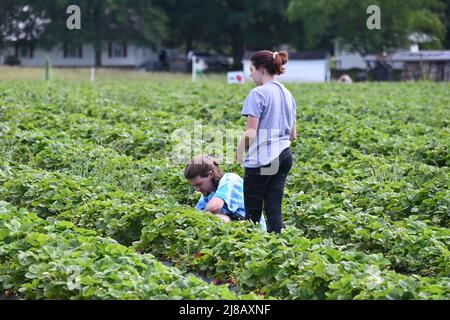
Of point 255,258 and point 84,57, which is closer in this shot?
point 255,258

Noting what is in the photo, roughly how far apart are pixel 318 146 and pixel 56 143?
3.47 metres

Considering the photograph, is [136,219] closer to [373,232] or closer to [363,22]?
[373,232]

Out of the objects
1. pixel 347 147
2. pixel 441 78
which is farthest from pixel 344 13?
pixel 347 147

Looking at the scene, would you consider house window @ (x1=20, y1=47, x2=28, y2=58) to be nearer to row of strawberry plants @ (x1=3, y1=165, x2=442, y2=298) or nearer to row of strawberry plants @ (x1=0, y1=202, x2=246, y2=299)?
row of strawberry plants @ (x1=3, y1=165, x2=442, y2=298)

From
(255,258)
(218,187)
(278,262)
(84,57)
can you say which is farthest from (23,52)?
(278,262)

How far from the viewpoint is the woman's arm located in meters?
6.79

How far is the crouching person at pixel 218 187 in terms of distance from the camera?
7.46 metres

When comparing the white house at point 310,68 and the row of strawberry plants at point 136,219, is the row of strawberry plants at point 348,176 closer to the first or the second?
the row of strawberry plants at point 136,219

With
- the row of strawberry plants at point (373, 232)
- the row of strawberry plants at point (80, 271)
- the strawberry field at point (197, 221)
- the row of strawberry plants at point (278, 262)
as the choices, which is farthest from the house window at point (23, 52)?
the row of strawberry plants at point (80, 271)

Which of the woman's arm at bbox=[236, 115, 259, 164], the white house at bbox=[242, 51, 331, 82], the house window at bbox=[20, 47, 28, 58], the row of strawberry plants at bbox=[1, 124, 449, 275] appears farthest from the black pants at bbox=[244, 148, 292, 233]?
the house window at bbox=[20, 47, 28, 58]

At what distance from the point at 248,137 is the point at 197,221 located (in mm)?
790

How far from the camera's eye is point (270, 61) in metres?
6.95

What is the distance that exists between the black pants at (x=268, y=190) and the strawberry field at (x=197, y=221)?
8.0 inches

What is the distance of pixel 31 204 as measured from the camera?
7.93 meters
